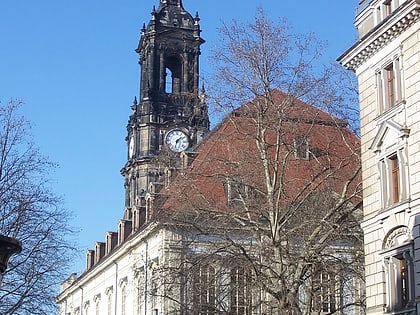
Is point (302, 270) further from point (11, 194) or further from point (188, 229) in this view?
point (11, 194)

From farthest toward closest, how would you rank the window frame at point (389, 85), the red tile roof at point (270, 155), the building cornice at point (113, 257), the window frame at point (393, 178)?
the building cornice at point (113, 257)
the red tile roof at point (270, 155)
the window frame at point (389, 85)
the window frame at point (393, 178)

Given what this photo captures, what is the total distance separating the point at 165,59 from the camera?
8069 centimetres

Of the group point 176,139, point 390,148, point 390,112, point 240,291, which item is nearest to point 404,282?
point 390,148

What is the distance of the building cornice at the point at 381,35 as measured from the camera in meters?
26.6

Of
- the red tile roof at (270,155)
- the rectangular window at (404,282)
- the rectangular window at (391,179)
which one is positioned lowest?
→ the rectangular window at (404,282)

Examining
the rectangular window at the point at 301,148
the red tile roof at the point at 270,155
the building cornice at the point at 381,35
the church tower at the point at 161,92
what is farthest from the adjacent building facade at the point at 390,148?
the church tower at the point at 161,92

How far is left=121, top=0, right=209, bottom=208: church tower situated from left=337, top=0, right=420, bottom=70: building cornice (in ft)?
142

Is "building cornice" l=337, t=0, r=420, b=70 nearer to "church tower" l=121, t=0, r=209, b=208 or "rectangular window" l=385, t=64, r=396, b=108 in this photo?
"rectangular window" l=385, t=64, r=396, b=108

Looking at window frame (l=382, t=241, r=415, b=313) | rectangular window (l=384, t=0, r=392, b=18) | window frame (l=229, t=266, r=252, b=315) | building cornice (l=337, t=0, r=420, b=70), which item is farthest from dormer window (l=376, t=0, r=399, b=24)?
window frame (l=229, t=266, r=252, b=315)

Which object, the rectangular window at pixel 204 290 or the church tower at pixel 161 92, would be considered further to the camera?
the church tower at pixel 161 92

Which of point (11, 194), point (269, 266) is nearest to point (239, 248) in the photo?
point (269, 266)

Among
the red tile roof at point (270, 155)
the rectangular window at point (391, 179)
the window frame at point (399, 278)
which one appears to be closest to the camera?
the window frame at point (399, 278)

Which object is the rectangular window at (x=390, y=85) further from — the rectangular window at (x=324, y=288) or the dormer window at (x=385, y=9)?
the rectangular window at (x=324, y=288)

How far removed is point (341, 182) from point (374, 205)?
14.4 ft
